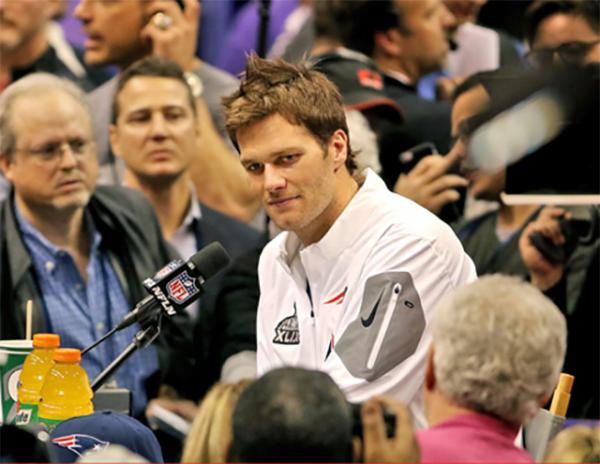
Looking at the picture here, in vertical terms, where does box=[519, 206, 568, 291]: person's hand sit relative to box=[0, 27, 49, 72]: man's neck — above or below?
below

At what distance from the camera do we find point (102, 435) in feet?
10.9

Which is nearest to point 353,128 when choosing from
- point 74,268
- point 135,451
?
point 74,268

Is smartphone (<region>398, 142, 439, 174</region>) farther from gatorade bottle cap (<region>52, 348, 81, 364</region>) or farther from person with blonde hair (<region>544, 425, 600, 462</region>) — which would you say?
person with blonde hair (<region>544, 425, 600, 462</region>)

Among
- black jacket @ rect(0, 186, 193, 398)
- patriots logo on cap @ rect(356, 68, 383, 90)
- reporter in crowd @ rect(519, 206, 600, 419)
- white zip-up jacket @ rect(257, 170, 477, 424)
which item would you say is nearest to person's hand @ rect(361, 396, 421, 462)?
white zip-up jacket @ rect(257, 170, 477, 424)

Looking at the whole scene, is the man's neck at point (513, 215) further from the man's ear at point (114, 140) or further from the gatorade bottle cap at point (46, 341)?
the gatorade bottle cap at point (46, 341)

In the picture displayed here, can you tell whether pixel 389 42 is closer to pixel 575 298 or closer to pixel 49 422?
pixel 575 298

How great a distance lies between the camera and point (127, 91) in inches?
247

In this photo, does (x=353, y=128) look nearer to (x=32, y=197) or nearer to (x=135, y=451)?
(x=32, y=197)

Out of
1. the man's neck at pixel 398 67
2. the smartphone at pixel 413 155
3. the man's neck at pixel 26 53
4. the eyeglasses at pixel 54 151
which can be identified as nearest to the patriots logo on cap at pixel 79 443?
the eyeglasses at pixel 54 151

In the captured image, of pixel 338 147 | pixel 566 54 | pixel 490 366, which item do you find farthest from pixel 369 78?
pixel 490 366

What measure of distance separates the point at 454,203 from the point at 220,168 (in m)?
1.15

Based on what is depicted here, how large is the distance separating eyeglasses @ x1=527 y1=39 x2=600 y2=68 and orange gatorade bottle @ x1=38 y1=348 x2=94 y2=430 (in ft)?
9.71

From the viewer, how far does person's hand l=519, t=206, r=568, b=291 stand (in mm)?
5898

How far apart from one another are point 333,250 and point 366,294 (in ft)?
0.74
